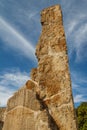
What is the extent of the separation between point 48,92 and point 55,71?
1.16 feet

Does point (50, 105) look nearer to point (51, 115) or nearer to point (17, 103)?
point (51, 115)

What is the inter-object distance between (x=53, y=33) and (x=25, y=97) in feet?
4.33

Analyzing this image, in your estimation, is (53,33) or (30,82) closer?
(30,82)

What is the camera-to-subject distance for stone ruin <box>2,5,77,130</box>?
3312mm

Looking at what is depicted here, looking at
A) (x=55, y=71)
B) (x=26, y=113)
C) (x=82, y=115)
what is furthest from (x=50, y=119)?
(x=82, y=115)

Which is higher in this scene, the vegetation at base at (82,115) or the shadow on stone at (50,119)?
the vegetation at base at (82,115)

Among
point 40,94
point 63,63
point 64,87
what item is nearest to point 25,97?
point 40,94

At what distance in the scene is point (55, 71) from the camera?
3.88m

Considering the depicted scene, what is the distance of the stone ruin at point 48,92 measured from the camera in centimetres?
331

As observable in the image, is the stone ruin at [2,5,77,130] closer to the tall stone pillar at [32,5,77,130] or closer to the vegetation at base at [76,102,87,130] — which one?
the tall stone pillar at [32,5,77,130]

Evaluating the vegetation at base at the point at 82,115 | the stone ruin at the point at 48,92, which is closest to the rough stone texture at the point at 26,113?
the stone ruin at the point at 48,92

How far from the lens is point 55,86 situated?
3.78 metres

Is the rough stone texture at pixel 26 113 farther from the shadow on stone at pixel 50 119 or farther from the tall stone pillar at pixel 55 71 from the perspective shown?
the tall stone pillar at pixel 55 71

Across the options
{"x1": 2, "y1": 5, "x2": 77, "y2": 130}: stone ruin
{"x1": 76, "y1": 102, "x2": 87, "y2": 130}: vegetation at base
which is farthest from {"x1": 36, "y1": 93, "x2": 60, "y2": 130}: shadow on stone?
{"x1": 76, "y1": 102, "x2": 87, "y2": 130}: vegetation at base
